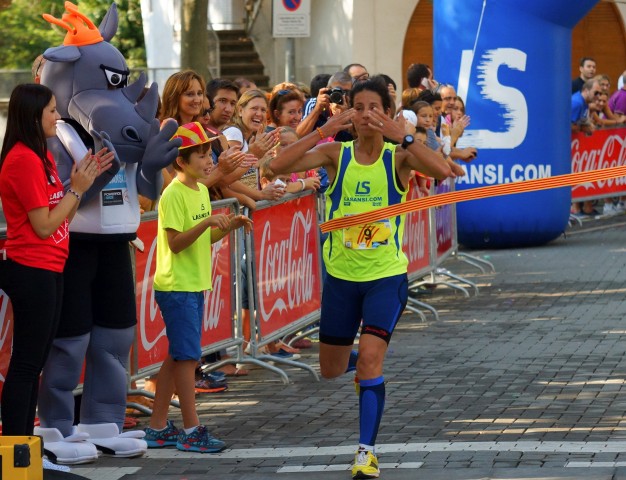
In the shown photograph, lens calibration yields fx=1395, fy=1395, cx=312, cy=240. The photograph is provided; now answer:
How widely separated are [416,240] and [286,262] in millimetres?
2990

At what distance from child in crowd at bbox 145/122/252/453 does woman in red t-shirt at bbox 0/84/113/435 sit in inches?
34.3

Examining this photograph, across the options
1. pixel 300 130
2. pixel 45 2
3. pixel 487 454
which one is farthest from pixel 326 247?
pixel 45 2

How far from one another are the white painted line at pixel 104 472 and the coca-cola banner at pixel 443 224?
7141 mm

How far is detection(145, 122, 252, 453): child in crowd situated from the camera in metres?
7.64

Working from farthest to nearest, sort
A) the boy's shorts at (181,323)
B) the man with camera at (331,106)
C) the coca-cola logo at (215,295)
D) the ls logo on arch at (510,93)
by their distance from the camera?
the ls logo on arch at (510,93), the man with camera at (331,106), the coca-cola logo at (215,295), the boy's shorts at (181,323)

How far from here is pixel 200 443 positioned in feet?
25.0

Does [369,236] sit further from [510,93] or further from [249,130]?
[510,93]

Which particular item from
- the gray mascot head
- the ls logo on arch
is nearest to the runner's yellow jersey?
the gray mascot head

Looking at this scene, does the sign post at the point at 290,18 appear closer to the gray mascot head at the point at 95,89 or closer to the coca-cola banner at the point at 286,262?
the coca-cola banner at the point at 286,262

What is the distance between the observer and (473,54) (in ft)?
53.6

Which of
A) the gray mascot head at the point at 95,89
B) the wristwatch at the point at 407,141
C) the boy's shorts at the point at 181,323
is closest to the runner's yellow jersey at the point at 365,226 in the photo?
the wristwatch at the point at 407,141

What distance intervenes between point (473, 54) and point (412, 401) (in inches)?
324

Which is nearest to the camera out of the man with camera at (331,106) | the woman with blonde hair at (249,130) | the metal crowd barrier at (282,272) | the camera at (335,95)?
the woman with blonde hair at (249,130)

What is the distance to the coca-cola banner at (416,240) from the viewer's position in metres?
13.0
